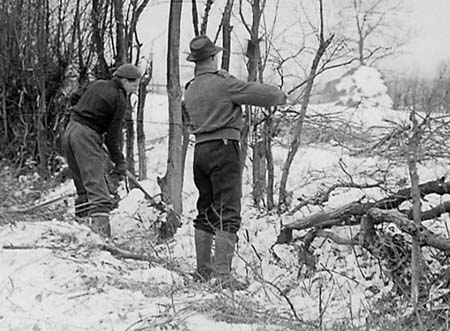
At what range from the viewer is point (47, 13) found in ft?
35.3

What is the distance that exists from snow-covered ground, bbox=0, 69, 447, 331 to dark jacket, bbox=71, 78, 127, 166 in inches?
33.1

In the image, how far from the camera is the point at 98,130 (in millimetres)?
6281

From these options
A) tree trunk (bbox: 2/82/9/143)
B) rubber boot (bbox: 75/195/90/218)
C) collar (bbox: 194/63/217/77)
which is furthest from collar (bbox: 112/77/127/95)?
tree trunk (bbox: 2/82/9/143)

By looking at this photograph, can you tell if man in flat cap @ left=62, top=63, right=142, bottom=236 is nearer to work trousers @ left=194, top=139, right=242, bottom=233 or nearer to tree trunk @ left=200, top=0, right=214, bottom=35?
work trousers @ left=194, top=139, right=242, bottom=233

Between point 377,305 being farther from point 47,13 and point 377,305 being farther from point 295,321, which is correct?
point 47,13

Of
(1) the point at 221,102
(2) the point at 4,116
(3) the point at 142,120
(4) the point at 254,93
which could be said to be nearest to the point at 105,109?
(1) the point at 221,102

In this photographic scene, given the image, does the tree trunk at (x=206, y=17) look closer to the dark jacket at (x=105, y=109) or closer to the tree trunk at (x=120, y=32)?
the tree trunk at (x=120, y=32)

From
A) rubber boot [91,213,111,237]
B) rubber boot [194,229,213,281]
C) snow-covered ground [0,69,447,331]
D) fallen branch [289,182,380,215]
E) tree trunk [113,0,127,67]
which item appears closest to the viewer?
snow-covered ground [0,69,447,331]

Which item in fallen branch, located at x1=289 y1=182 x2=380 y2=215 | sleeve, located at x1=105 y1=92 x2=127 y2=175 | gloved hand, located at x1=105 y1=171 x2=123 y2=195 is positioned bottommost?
gloved hand, located at x1=105 y1=171 x2=123 y2=195

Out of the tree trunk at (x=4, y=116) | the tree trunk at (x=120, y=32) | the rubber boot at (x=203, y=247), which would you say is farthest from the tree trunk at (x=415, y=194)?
the tree trunk at (x=4, y=116)

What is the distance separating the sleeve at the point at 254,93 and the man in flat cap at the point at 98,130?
5.30 feet

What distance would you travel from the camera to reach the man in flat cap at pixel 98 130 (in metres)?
6.16

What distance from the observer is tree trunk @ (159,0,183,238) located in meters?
6.84

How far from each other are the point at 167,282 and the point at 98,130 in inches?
89.6
